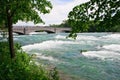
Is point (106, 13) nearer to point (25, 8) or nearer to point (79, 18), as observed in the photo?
point (79, 18)

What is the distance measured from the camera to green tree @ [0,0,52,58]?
13945 mm

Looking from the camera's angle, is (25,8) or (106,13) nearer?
(106,13)

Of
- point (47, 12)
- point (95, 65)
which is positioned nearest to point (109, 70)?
point (95, 65)

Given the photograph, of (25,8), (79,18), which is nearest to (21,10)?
(25,8)

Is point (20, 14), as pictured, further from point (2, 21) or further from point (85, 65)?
point (85, 65)

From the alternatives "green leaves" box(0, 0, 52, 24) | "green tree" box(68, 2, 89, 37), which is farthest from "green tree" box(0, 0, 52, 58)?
"green tree" box(68, 2, 89, 37)

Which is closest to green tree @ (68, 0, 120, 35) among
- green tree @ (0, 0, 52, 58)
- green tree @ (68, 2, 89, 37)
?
green tree @ (68, 2, 89, 37)

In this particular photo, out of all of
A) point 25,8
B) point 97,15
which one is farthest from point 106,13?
point 25,8

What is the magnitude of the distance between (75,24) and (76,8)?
0.51m

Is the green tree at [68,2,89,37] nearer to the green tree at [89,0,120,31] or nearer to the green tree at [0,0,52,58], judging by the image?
the green tree at [89,0,120,31]

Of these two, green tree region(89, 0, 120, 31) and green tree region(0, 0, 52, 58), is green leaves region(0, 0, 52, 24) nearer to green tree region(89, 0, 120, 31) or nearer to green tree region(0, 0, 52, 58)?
green tree region(0, 0, 52, 58)

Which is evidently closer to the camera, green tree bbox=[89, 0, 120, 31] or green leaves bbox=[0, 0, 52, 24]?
green tree bbox=[89, 0, 120, 31]

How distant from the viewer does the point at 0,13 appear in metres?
15.2

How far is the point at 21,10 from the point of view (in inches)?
582
